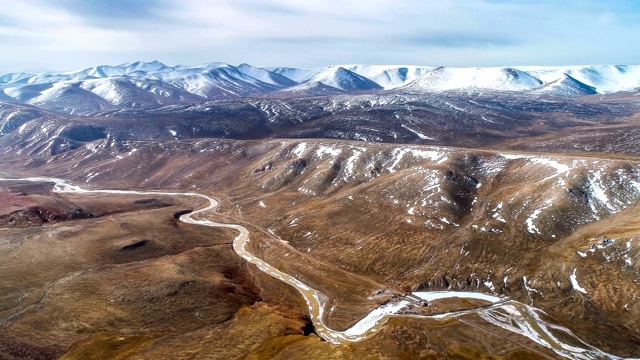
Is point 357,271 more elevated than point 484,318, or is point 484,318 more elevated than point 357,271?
point 484,318

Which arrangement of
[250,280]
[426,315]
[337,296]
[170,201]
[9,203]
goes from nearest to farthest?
[426,315] → [337,296] → [250,280] → [9,203] → [170,201]

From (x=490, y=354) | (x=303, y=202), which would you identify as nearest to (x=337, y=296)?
(x=490, y=354)

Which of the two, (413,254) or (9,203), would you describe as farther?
(9,203)

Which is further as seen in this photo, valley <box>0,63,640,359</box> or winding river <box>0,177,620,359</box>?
valley <box>0,63,640,359</box>

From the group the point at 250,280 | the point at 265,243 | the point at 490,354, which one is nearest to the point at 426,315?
the point at 490,354

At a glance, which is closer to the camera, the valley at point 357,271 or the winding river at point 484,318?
the winding river at point 484,318

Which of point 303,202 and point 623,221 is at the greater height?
point 623,221

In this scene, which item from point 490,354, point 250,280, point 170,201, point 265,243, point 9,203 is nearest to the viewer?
point 490,354

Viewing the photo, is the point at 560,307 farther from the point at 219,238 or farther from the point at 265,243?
the point at 219,238

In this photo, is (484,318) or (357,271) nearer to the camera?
(484,318)
